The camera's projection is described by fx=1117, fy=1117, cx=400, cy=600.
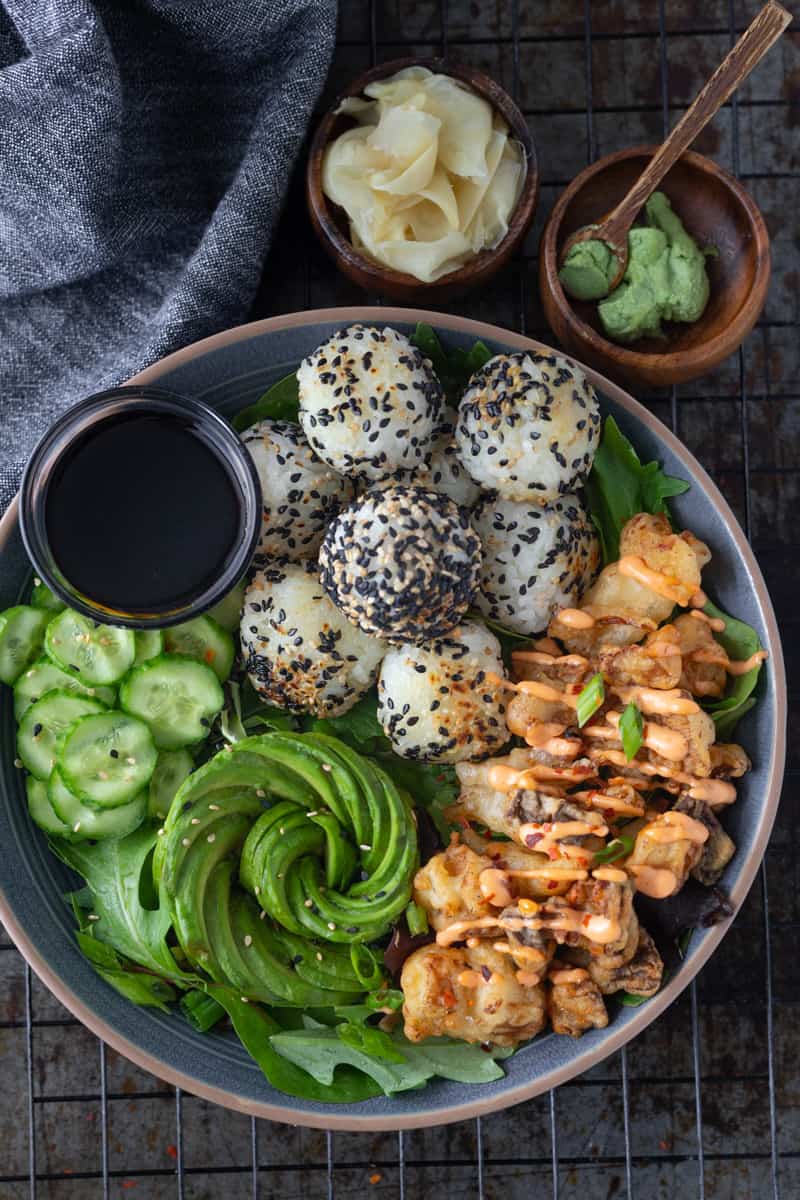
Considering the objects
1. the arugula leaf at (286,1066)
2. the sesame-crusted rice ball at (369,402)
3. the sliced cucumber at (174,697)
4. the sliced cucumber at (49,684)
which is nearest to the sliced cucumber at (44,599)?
the sliced cucumber at (49,684)

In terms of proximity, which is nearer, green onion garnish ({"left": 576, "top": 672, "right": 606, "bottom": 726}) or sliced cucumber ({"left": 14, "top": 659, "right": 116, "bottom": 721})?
green onion garnish ({"left": 576, "top": 672, "right": 606, "bottom": 726})

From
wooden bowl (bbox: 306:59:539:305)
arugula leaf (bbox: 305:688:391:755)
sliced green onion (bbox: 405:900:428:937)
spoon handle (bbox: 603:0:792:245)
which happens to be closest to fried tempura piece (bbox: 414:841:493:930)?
sliced green onion (bbox: 405:900:428:937)

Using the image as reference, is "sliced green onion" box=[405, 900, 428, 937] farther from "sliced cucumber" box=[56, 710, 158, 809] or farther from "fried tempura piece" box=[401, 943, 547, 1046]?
"sliced cucumber" box=[56, 710, 158, 809]

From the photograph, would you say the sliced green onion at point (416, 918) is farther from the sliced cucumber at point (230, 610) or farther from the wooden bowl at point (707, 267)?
the wooden bowl at point (707, 267)

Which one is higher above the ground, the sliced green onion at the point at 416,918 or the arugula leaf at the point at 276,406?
the arugula leaf at the point at 276,406

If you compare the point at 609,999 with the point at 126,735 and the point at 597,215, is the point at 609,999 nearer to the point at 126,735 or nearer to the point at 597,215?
the point at 126,735

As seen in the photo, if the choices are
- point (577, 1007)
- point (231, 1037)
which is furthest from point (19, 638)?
point (577, 1007)

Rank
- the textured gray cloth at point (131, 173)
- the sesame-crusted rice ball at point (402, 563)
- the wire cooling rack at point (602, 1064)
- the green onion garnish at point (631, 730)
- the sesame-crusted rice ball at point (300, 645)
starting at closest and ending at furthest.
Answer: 1. the sesame-crusted rice ball at point (402, 563)
2. the green onion garnish at point (631, 730)
3. the sesame-crusted rice ball at point (300, 645)
4. the textured gray cloth at point (131, 173)
5. the wire cooling rack at point (602, 1064)
